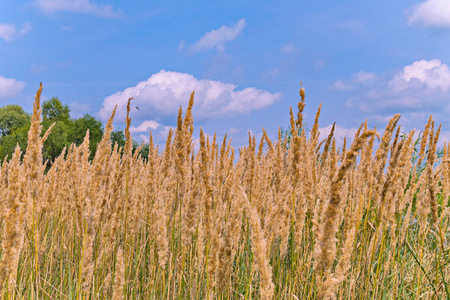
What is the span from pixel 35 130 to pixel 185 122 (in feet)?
2.70

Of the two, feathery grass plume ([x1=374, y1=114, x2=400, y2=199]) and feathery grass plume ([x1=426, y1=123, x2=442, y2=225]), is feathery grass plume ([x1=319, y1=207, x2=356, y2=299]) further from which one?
feathery grass plume ([x1=374, y1=114, x2=400, y2=199])

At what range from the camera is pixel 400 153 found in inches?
87.8

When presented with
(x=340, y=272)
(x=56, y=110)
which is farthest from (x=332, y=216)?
(x=56, y=110)

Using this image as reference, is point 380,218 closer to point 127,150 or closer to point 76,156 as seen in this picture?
point 127,150

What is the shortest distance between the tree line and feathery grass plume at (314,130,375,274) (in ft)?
109

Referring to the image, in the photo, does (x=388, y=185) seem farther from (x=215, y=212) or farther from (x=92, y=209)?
(x=92, y=209)

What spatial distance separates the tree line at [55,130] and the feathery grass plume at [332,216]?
3310 cm

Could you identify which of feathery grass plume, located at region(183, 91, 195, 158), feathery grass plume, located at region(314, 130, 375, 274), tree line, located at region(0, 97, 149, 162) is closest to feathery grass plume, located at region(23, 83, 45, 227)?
feathery grass plume, located at region(183, 91, 195, 158)

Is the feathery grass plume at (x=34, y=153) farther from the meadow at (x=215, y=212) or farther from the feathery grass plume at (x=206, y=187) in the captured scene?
the feathery grass plume at (x=206, y=187)

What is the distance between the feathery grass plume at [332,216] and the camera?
4.13 feet

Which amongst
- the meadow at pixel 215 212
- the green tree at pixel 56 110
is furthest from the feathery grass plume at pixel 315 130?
the green tree at pixel 56 110

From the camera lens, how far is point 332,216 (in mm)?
1318

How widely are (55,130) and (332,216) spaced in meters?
43.9

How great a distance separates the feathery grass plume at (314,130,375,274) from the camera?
1258mm
